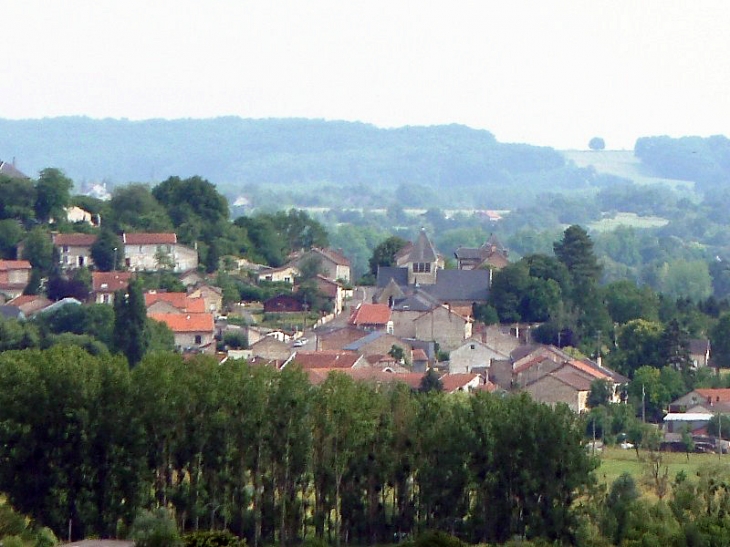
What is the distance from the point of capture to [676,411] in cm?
4459

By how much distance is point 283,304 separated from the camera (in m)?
56.7

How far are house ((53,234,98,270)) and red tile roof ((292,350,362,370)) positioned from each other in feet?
39.5

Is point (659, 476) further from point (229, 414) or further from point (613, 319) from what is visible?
point (613, 319)

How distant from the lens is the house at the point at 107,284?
53375 mm

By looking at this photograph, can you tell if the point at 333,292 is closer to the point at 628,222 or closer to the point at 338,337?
the point at 338,337

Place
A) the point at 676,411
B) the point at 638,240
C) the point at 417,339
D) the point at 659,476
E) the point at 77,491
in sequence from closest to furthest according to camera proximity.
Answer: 1. the point at 77,491
2. the point at 659,476
3. the point at 676,411
4. the point at 417,339
5. the point at 638,240

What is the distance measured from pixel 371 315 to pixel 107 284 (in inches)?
288

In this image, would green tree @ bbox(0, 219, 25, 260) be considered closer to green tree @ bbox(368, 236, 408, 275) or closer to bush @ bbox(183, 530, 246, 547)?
green tree @ bbox(368, 236, 408, 275)

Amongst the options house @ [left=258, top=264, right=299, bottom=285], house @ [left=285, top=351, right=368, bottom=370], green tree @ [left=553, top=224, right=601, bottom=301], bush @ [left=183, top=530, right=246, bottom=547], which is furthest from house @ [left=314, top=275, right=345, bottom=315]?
bush @ [left=183, top=530, right=246, bottom=547]

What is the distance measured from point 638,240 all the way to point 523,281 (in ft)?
257

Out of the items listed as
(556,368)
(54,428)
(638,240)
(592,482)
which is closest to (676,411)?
(556,368)

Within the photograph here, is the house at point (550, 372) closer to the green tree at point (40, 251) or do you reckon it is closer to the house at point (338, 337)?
the house at point (338, 337)

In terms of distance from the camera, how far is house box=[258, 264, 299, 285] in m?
60.3

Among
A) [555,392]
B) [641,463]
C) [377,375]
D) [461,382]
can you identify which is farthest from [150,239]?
[641,463]
